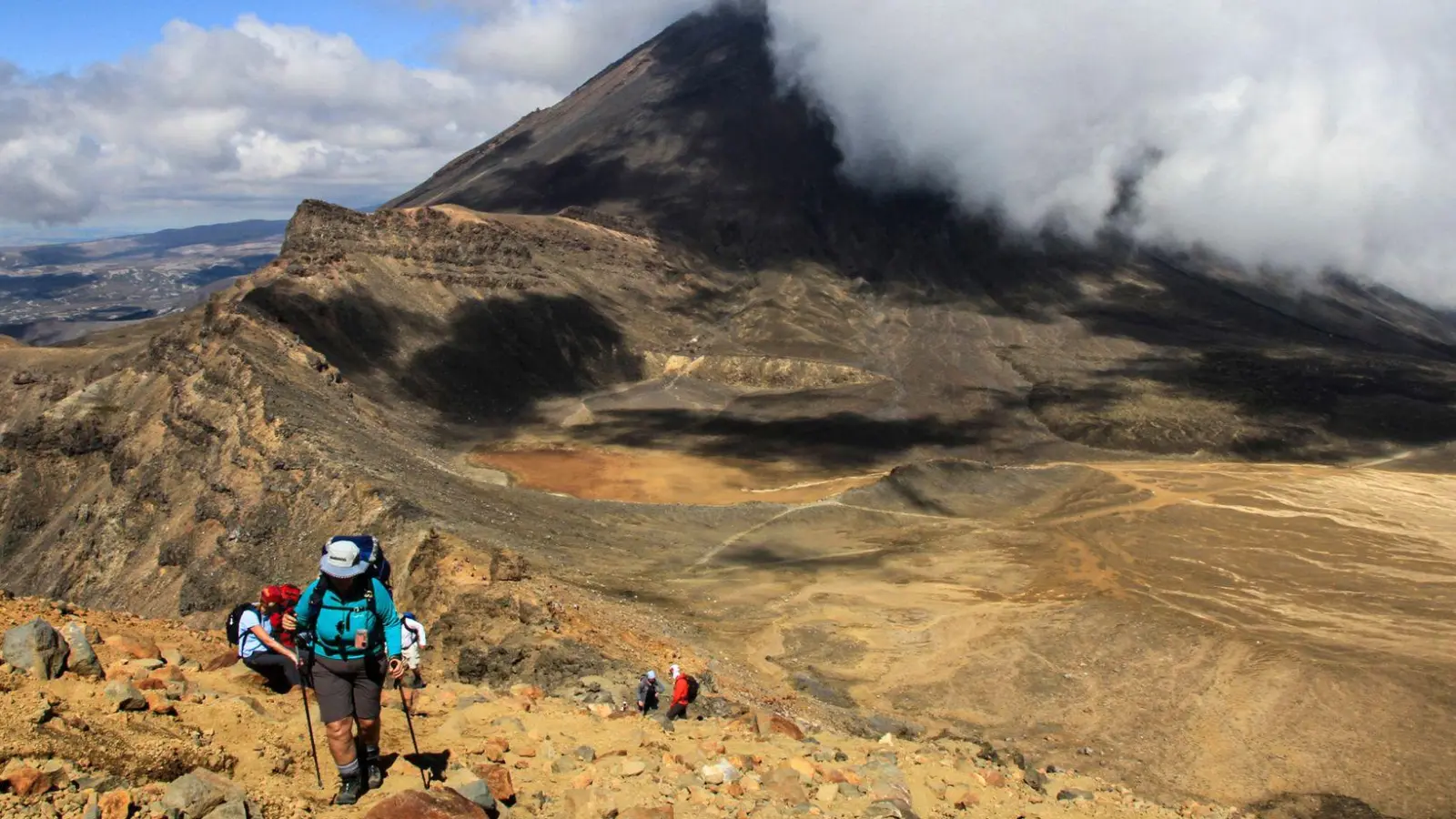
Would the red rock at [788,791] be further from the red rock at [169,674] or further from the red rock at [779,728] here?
the red rock at [169,674]

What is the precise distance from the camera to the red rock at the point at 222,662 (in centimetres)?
935

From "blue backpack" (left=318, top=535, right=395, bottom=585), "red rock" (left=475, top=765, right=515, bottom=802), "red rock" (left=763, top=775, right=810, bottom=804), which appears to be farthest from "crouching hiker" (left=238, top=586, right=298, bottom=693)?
"red rock" (left=763, top=775, right=810, bottom=804)

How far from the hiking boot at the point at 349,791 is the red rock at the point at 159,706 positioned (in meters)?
1.68

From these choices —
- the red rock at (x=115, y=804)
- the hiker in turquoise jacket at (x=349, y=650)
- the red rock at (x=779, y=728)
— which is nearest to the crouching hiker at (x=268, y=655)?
the hiker in turquoise jacket at (x=349, y=650)

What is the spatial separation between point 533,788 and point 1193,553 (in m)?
37.6

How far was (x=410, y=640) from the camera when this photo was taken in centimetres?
720

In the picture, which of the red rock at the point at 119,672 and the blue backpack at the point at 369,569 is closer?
the blue backpack at the point at 369,569

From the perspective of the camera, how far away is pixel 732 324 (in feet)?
289

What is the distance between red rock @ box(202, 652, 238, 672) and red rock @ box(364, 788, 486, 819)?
401 centimetres

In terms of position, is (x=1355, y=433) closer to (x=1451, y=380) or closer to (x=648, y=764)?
(x=1451, y=380)

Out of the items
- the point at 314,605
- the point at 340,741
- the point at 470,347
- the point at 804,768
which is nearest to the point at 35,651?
the point at 314,605

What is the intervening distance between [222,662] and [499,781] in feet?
12.9

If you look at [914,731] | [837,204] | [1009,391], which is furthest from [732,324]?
[914,731]

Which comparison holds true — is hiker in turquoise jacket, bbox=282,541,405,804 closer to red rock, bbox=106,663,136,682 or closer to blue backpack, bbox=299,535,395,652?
blue backpack, bbox=299,535,395,652
